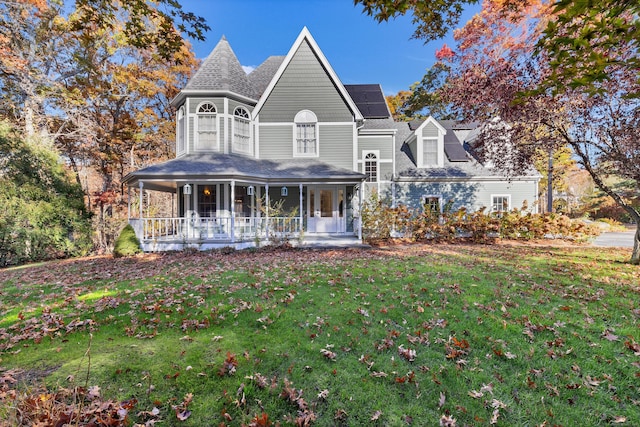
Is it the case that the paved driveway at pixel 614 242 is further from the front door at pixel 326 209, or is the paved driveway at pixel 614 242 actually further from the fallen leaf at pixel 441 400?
the fallen leaf at pixel 441 400

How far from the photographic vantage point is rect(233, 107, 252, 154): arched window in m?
14.5

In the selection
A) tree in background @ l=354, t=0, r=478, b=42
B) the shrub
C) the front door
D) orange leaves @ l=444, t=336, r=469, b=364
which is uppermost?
tree in background @ l=354, t=0, r=478, b=42

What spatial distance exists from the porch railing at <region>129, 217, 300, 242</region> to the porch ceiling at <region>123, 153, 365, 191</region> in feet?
5.80

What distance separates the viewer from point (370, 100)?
18188 mm

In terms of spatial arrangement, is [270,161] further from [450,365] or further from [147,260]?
[450,365]

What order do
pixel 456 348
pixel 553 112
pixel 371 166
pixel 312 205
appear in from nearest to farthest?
1. pixel 456 348
2. pixel 553 112
3. pixel 312 205
4. pixel 371 166

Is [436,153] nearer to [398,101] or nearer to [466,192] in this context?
[466,192]

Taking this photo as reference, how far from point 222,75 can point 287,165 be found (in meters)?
5.74

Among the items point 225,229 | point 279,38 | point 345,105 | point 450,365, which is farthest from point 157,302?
point 279,38

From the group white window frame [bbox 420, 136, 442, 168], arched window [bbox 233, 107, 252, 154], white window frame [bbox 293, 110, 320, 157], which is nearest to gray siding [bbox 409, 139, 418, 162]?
white window frame [bbox 420, 136, 442, 168]

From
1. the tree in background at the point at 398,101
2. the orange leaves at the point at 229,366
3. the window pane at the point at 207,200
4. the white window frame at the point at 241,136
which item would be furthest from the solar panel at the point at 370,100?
the orange leaves at the point at 229,366

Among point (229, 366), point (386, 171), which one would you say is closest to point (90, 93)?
point (386, 171)

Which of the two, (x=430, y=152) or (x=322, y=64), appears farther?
(x=430, y=152)

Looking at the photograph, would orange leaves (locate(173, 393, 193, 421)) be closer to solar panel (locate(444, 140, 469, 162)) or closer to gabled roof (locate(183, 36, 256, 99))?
gabled roof (locate(183, 36, 256, 99))
